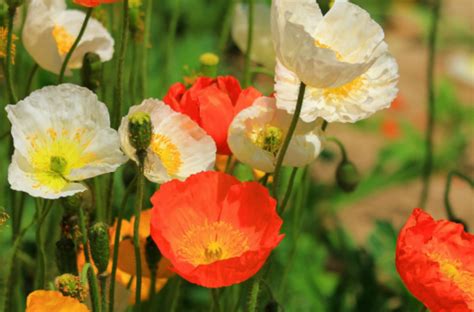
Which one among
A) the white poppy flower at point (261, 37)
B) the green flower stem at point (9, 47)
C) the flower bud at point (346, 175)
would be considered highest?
the green flower stem at point (9, 47)

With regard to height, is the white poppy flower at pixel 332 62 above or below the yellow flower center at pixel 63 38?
above

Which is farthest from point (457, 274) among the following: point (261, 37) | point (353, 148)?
point (353, 148)

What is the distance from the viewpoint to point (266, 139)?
930 mm

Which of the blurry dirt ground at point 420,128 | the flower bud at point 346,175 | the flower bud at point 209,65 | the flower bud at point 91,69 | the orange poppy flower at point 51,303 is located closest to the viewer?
the orange poppy flower at point 51,303

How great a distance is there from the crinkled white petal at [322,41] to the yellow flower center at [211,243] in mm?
155

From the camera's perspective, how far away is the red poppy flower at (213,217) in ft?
2.84

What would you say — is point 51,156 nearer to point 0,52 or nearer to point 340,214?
point 0,52

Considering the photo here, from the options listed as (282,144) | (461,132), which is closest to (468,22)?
(461,132)

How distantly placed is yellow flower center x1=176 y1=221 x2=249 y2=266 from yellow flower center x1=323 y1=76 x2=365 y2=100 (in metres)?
0.16

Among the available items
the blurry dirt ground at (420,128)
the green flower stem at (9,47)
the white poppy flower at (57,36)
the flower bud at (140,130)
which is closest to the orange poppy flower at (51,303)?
the flower bud at (140,130)

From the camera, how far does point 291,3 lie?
0.90m

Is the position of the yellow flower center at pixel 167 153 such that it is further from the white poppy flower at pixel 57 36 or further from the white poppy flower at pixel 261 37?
the white poppy flower at pixel 261 37

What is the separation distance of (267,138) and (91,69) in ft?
0.74

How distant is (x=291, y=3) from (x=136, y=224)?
25 centimetres
